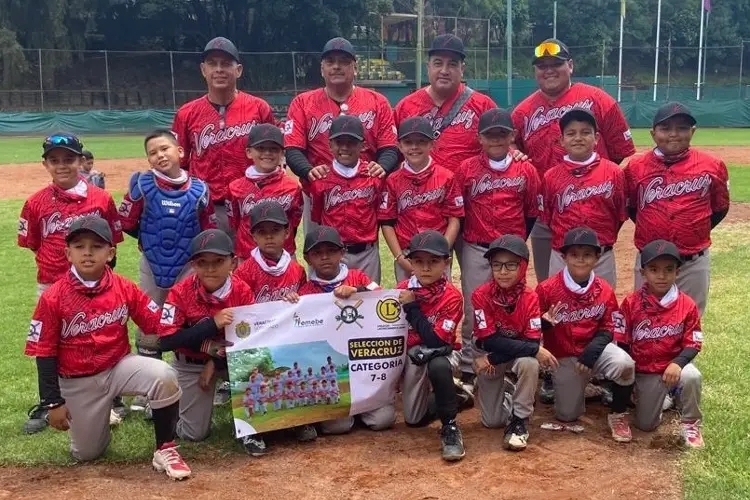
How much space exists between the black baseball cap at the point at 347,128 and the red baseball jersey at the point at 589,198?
1.38 meters

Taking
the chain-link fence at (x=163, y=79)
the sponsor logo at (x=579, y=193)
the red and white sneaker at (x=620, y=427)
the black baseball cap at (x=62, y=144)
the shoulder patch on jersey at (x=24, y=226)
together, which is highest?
the chain-link fence at (x=163, y=79)

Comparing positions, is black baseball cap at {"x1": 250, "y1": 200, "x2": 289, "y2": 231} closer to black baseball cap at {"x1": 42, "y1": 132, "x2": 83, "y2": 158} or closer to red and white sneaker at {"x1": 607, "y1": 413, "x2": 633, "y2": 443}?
black baseball cap at {"x1": 42, "y1": 132, "x2": 83, "y2": 158}

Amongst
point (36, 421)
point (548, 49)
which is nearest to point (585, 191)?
point (548, 49)

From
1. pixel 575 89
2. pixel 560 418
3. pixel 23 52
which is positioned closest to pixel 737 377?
pixel 560 418

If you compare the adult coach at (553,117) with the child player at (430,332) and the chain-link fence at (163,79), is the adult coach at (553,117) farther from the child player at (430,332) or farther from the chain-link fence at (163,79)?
the chain-link fence at (163,79)

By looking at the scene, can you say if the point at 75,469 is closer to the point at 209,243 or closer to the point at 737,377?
the point at 209,243

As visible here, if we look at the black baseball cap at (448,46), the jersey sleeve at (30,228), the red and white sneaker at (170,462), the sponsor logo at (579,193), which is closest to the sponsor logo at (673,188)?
the sponsor logo at (579,193)

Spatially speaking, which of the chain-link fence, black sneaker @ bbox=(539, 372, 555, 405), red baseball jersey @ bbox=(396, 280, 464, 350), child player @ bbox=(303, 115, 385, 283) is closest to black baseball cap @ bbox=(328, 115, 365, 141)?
child player @ bbox=(303, 115, 385, 283)

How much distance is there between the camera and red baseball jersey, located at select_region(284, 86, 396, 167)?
5.58 m

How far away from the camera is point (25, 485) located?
3898 millimetres

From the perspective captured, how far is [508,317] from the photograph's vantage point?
4480 mm

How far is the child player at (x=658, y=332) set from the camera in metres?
4.42

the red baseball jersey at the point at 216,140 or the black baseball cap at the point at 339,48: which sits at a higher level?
the black baseball cap at the point at 339,48

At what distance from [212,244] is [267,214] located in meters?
0.46
